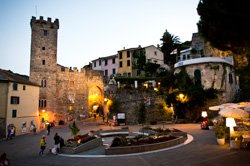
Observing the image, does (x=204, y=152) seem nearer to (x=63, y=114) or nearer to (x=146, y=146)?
(x=146, y=146)

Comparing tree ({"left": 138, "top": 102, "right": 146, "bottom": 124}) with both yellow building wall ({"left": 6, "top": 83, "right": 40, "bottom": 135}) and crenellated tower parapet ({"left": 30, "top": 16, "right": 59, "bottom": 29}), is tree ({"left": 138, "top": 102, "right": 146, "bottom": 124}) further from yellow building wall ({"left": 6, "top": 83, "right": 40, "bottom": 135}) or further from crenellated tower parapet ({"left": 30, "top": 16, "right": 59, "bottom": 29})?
crenellated tower parapet ({"left": 30, "top": 16, "right": 59, "bottom": 29})

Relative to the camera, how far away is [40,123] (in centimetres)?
3794

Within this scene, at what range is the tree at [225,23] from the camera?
6.89 metres

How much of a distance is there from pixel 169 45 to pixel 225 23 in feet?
166

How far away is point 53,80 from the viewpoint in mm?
42656

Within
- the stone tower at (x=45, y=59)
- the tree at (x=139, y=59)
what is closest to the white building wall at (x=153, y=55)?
the tree at (x=139, y=59)

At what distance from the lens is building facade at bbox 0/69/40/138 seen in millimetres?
28266

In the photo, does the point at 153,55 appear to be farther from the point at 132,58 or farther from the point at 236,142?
the point at 236,142

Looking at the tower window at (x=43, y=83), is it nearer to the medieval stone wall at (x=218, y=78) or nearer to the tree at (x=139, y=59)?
the tree at (x=139, y=59)

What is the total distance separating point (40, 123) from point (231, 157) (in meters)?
34.3

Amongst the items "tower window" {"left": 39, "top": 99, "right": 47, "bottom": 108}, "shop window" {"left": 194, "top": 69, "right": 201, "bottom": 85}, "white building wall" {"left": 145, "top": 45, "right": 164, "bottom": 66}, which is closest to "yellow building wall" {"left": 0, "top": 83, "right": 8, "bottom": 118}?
"tower window" {"left": 39, "top": 99, "right": 47, "bottom": 108}

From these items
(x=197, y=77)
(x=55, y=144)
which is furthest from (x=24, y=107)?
(x=197, y=77)

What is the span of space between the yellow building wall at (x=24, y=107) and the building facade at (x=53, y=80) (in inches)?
238

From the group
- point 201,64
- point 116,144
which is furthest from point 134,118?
point 116,144
